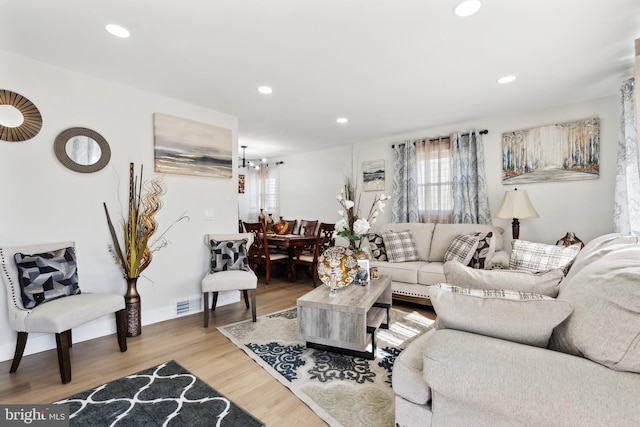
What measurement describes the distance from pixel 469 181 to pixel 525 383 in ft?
11.7

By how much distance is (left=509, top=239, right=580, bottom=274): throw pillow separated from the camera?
2609 millimetres

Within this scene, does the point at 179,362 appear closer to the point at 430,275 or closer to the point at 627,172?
the point at 430,275

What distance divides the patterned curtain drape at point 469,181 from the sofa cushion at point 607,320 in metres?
3.02

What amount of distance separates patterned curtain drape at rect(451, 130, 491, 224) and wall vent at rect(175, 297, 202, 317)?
3.60 metres

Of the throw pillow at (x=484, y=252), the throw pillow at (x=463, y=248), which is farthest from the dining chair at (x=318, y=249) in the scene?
Answer: the throw pillow at (x=484, y=252)

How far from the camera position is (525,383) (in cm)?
91

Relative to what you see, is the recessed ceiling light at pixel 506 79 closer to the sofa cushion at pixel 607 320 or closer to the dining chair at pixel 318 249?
the sofa cushion at pixel 607 320

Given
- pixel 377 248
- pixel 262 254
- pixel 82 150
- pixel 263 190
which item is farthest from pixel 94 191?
pixel 263 190

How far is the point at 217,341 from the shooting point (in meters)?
2.60

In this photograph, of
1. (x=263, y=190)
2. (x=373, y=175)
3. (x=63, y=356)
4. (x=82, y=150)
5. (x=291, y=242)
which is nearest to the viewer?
(x=63, y=356)

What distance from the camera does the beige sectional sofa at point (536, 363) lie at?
0.85 m

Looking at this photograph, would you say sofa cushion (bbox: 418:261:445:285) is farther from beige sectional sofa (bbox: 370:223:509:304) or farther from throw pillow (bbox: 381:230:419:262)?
throw pillow (bbox: 381:230:419:262)

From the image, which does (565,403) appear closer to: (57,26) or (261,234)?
(57,26)

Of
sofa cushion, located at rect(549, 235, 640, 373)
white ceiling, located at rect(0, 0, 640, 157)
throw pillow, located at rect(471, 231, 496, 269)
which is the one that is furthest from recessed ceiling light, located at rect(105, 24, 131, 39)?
throw pillow, located at rect(471, 231, 496, 269)
